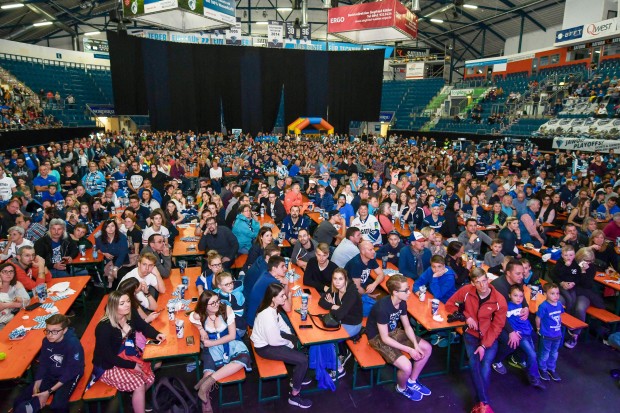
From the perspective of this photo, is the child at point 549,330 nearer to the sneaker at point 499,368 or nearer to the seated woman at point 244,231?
the sneaker at point 499,368

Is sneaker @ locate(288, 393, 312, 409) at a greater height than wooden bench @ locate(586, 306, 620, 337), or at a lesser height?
lesser

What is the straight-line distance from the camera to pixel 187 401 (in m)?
3.97

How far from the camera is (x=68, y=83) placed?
26078mm

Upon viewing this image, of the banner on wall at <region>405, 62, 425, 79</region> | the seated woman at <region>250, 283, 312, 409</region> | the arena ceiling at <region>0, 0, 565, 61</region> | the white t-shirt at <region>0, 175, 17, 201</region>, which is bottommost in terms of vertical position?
the seated woman at <region>250, 283, 312, 409</region>

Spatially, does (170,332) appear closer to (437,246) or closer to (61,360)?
(61,360)

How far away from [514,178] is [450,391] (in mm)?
8059

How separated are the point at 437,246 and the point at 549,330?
183 cm

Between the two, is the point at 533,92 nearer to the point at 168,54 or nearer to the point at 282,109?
the point at 282,109

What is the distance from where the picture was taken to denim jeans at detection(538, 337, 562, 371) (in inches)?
187

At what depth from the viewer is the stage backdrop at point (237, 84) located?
22266mm

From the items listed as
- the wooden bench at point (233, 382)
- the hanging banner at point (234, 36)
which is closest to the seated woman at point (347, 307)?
the wooden bench at point (233, 382)

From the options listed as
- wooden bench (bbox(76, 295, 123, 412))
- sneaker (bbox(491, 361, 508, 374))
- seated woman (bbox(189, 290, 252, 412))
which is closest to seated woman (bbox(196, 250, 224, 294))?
seated woman (bbox(189, 290, 252, 412))

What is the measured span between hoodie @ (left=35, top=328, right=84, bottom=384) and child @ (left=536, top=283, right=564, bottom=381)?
5126 mm

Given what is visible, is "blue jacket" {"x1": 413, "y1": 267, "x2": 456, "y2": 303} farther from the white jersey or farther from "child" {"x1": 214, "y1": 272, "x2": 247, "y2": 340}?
"child" {"x1": 214, "y1": 272, "x2": 247, "y2": 340}
